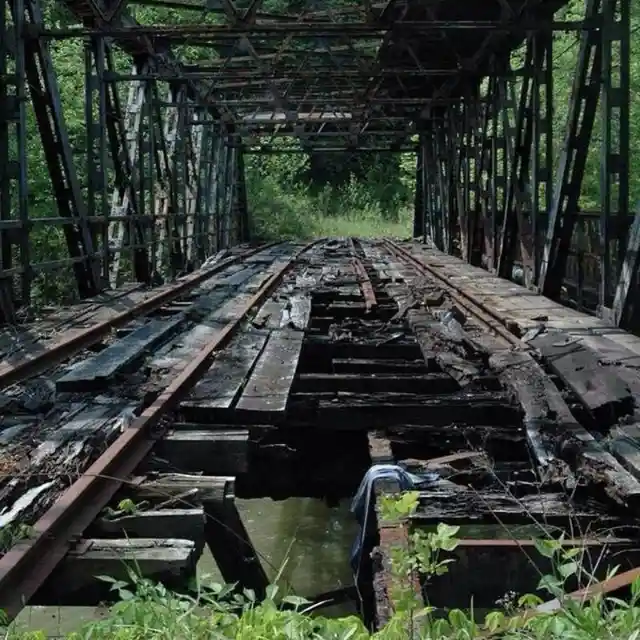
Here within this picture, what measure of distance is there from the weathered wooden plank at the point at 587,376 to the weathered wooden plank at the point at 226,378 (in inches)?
77.6

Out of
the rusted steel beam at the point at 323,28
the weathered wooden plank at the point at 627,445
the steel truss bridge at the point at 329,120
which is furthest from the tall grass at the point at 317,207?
the weathered wooden plank at the point at 627,445

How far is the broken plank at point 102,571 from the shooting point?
332 centimetres

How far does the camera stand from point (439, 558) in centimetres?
352

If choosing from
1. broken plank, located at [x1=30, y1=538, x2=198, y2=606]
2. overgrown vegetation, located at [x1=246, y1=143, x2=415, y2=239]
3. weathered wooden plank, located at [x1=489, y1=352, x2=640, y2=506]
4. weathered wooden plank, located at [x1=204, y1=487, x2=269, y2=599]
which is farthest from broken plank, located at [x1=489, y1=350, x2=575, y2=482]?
overgrown vegetation, located at [x1=246, y1=143, x2=415, y2=239]

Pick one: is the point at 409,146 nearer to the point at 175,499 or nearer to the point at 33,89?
the point at 33,89

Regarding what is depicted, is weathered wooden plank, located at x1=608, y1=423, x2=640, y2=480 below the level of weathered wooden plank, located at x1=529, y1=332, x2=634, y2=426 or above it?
above

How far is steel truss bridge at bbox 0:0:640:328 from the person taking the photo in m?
9.54

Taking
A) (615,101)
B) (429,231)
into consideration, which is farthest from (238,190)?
(615,101)

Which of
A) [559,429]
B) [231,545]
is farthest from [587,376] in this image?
[231,545]

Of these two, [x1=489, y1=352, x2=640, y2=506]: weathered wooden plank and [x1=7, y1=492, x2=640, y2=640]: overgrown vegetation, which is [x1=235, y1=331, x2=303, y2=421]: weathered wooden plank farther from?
[x1=7, y1=492, x2=640, y2=640]: overgrown vegetation

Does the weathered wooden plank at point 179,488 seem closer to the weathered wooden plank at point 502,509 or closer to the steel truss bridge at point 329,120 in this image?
the weathered wooden plank at point 502,509

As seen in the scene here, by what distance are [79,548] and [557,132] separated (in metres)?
27.3

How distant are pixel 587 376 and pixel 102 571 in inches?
137

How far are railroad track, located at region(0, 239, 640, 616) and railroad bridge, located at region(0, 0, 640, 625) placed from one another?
2 cm
